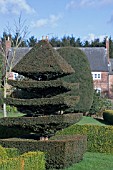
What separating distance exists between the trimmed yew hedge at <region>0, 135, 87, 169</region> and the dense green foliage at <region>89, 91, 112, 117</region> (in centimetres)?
1967

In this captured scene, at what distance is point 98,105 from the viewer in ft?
110

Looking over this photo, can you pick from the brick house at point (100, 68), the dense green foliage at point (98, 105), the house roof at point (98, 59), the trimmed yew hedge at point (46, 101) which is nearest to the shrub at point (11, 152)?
the trimmed yew hedge at point (46, 101)

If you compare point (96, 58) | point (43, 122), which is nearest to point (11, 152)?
point (43, 122)

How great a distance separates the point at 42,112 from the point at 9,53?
41678mm

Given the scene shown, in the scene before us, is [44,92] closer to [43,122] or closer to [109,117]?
[43,122]

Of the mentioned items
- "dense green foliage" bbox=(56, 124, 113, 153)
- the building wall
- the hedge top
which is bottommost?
"dense green foliage" bbox=(56, 124, 113, 153)

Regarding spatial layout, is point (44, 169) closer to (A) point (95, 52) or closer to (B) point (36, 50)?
(B) point (36, 50)

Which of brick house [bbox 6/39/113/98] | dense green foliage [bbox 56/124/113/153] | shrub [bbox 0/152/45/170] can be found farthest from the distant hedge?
brick house [bbox 6/39/113/98]

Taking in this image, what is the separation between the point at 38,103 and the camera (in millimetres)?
13398

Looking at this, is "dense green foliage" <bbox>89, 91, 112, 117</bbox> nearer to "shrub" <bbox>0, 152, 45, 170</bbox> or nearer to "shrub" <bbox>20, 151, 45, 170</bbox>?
"shrub" <bbox>20, 151, 45, 170</bbox>

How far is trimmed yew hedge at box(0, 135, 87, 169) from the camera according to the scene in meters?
12.9

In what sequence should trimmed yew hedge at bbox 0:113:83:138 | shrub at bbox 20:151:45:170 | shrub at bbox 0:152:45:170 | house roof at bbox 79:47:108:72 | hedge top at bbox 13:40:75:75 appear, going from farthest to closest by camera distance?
house roof at bbox 79:47:108:72 < hedge top at bbox 13:40:75:75 < trimmed yew hedge at bbox 0:113:83:138 < shrub at bbox 20:151:45:170 < shrub at bbox 0:152:45:170

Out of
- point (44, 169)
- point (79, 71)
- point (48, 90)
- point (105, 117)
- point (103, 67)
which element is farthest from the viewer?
point (103, 67)

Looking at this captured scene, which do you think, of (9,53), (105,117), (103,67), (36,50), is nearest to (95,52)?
(103,67)
